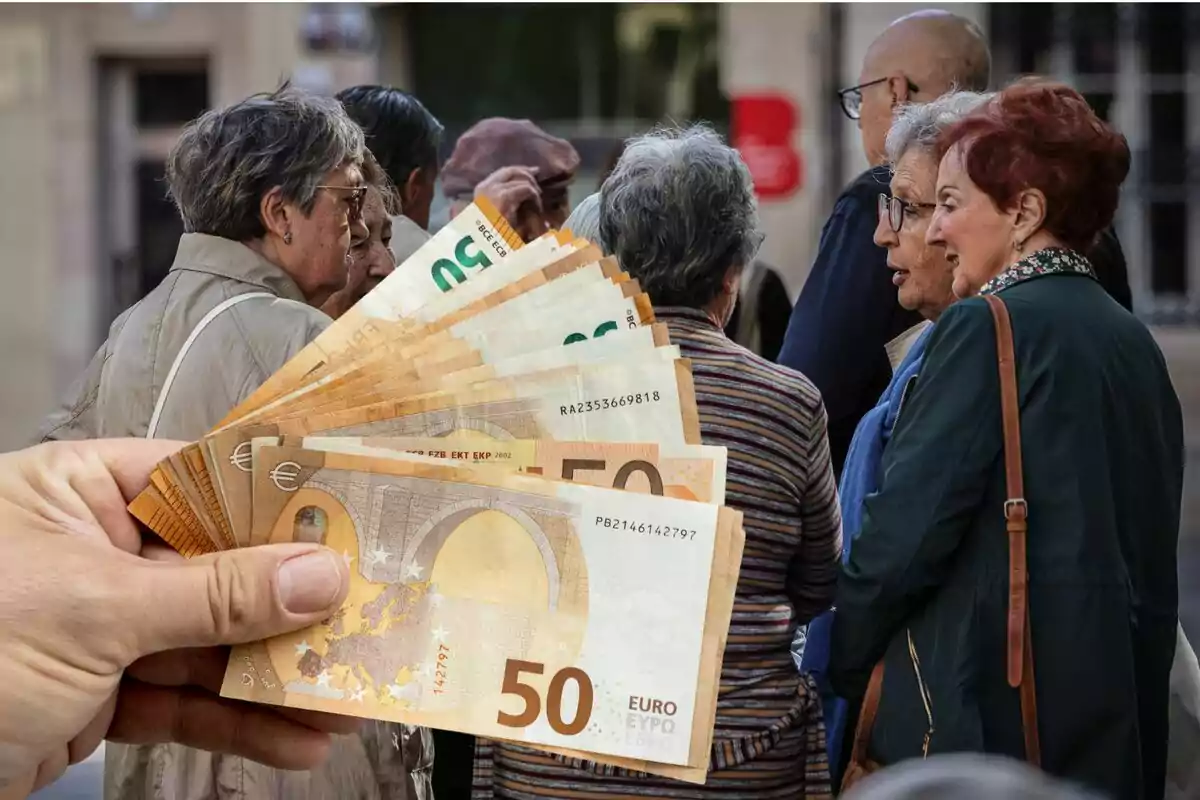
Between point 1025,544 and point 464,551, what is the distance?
133 centimetres

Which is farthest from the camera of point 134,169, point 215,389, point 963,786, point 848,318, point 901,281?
point 134,169

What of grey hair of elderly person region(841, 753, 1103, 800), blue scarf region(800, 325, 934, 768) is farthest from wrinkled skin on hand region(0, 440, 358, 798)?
blue scarf region(800, 325, 934, 768)

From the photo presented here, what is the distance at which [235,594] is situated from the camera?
1747mm

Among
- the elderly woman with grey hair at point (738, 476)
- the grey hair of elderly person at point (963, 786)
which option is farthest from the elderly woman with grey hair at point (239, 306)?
the grey hair of elderly person at point (963, 786)

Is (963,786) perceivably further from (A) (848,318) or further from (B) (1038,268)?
(A) (848,318)

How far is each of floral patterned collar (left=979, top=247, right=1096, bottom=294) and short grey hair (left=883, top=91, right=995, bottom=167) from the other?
1.38 ft

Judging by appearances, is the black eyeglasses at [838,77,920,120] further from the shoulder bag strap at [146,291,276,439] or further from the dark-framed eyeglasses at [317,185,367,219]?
the shoulder bag strap at [146,291,276,439]

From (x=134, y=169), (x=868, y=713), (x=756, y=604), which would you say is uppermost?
(x=134, y=169)

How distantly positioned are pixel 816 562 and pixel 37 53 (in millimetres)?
10645

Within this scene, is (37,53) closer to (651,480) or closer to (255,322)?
(255,322)

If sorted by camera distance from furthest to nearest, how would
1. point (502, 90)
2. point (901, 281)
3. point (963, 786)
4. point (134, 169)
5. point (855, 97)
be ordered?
point (134, 169) < point (502, 90) < point (855, 97) < point (901, 281) < point (963, 786)

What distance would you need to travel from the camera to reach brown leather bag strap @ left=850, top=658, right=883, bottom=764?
293cm

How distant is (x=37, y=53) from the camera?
12328 mm

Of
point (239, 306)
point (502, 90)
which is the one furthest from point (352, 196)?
point (502, 90)
